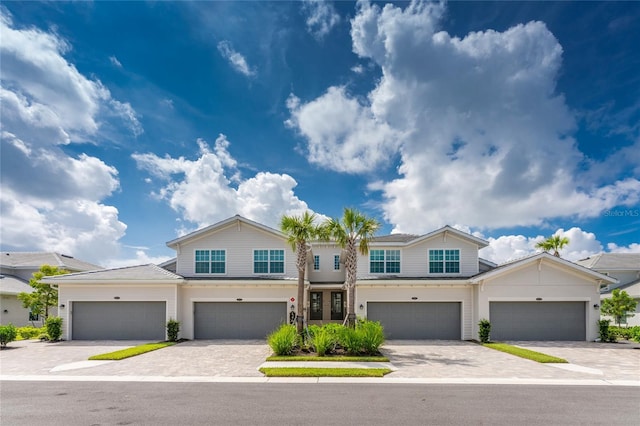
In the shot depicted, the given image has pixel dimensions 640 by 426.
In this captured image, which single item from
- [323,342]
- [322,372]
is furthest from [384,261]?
[322,372]

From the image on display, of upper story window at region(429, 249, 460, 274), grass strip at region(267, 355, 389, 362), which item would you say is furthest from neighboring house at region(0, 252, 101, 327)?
upper story window at region(429, 249, 460, 274)

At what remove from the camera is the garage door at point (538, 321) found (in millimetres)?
20625

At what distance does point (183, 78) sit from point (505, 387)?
18706mm

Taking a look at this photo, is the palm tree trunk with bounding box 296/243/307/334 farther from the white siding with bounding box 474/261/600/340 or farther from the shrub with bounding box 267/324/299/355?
the white siding with bounding box 474/261/600/340

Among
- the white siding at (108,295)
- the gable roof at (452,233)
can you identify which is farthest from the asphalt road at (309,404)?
the gable roof at (452,233)

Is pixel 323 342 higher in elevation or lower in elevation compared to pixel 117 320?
higher

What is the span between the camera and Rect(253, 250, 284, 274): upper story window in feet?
74.7

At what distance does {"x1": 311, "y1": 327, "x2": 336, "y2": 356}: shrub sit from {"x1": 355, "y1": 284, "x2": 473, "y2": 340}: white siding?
5.95 meters

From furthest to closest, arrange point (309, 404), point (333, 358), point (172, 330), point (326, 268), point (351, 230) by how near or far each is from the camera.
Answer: point (326, 268) → point (172, 330) → point (351, 230) → point (333, 358) → point (309, 404)

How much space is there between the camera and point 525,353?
15859 millimetres

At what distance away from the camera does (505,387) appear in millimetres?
10648

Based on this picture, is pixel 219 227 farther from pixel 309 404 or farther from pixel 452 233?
pixel 309 404

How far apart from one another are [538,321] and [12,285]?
37.0 metres

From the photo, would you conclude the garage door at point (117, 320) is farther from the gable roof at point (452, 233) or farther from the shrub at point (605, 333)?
the shrub at point (605, 333)
